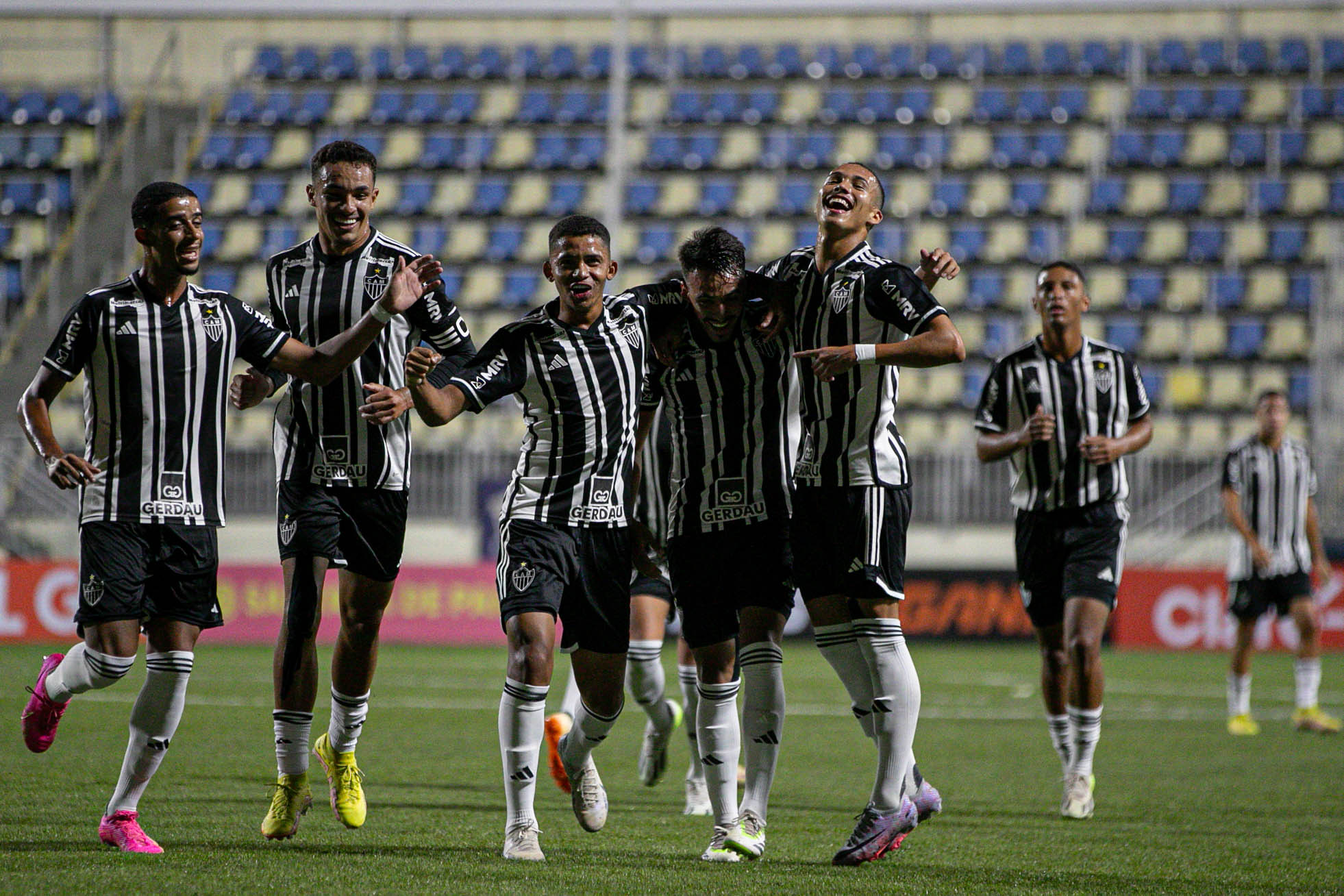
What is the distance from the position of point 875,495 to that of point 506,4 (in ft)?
71.8

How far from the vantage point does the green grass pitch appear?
475 cm

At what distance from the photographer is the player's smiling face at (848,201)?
18.4ft

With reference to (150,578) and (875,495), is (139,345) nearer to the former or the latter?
(150,578)

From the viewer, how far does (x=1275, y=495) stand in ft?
37.2

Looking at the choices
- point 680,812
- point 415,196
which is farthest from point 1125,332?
point 680,812

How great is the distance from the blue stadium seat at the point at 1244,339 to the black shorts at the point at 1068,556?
14.8 metres

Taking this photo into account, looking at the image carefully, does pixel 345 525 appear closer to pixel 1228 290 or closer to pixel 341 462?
pixel 341 462

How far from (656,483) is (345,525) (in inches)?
70.1

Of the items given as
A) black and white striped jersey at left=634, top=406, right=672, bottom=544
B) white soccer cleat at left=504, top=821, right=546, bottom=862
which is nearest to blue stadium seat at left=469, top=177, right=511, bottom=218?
black and white striped jersey at left=634, top=406, right=672, bottom=544

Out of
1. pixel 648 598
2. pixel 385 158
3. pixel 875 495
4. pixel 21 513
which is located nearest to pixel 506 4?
pixel 385 158

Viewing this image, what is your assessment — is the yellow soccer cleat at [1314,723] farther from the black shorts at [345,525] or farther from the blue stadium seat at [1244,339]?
the blue stadium seat at [1244,339]

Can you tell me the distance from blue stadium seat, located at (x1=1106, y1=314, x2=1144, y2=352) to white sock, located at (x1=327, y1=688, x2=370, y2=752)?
16623mm

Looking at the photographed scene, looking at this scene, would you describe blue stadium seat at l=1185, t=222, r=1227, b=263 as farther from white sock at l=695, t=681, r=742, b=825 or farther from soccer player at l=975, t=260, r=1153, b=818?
white sock at l=695, t=681, r=742, b=825

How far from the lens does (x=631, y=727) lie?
33.1 ft
